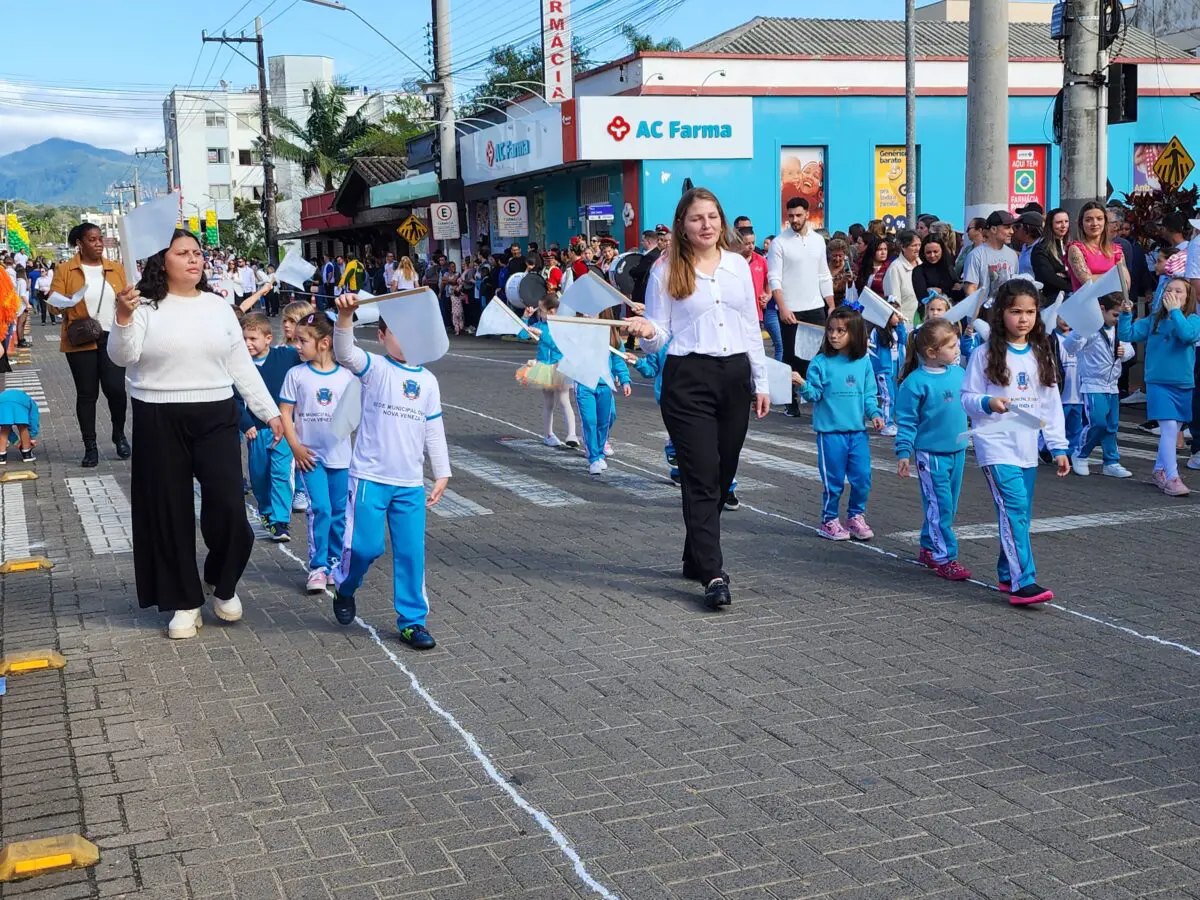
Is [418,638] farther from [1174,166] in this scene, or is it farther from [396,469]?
[1174,166]

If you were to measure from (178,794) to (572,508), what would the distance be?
5317mm

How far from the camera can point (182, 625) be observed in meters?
6.61

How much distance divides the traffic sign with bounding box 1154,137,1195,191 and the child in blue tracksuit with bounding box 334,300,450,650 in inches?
523

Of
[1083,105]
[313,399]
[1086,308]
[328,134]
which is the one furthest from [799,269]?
[328,134]

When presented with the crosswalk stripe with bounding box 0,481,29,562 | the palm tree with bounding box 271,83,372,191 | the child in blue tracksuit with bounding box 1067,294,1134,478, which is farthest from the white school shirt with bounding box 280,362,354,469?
the palm tree with bounding box 271,83,372,191

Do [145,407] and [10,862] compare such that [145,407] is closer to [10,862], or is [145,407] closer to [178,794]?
[178,794]

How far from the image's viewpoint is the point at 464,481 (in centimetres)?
1112

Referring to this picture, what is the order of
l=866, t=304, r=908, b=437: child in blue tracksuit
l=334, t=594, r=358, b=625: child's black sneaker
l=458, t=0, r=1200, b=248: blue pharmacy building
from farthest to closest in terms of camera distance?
l=458, t=0, r=1200, b=248: blue pharmacy building < l=866, t=304, r=908, b=437: child in blue tracksuit < l=334, t=594, r=358, b=625: child's black sneaker

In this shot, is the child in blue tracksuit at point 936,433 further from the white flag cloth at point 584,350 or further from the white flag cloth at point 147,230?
the white flag cloth at point 147,230

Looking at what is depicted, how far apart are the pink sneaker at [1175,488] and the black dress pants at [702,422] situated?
4.20 metres

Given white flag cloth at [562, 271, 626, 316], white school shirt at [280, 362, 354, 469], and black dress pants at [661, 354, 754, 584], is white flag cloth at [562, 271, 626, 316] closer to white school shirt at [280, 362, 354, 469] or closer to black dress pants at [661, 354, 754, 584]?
black dress pants at [661, 354, 754, 584]

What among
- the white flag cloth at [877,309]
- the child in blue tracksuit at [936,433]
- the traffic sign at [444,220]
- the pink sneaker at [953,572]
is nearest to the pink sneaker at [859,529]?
the child in blue tracksuit at [936,433]

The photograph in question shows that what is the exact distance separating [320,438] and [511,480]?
3.66 m

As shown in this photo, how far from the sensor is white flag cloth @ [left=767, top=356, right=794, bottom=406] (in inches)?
289
